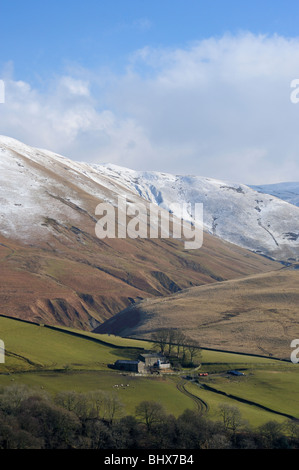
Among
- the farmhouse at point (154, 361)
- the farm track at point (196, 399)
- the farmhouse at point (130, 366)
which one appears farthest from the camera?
the farmhouse at point (154, 361)

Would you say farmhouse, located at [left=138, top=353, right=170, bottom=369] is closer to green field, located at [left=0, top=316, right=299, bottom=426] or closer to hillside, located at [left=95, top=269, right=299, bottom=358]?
green field, located at [left=0, top=316, right=299, bottom=426]

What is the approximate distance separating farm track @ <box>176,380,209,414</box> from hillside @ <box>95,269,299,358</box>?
1409 inches

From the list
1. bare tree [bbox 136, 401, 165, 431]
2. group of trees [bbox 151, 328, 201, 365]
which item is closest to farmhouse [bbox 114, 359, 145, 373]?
group of trees [bbox 151, 328, 201, 365]

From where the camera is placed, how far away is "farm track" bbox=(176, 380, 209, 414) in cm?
6397

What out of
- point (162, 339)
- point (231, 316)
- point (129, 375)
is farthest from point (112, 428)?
point (231, 316)

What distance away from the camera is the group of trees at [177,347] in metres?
93.4

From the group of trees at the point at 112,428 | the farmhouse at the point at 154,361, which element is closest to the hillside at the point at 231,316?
the farmhouse at the point at 154,361

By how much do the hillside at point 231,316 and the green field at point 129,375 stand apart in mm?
15945

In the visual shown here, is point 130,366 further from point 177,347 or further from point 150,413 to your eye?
point 150,413

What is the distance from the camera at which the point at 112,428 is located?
54.7 metres

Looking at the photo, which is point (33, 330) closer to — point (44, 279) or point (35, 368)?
point (35, 368)

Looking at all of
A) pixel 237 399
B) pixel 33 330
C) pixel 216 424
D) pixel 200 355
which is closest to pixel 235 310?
pixel 200 355

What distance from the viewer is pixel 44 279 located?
185 meters

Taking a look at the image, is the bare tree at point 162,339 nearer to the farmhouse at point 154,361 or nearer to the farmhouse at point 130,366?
the farmhouse at point 154,361
